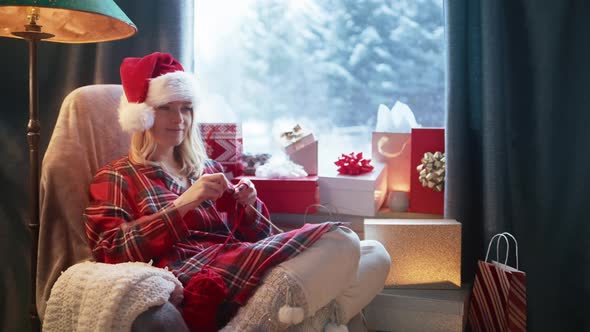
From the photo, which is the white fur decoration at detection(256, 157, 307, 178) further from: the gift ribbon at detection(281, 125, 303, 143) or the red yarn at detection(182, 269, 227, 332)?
the red yarn at detection(182, 269, 227, 332)

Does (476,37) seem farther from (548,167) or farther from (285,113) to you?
(285,113)

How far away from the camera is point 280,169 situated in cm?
225

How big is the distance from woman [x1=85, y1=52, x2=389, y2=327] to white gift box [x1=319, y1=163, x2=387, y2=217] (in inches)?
16.0

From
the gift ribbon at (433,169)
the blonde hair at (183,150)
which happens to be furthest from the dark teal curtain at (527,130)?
the blonde hair at (183,150)

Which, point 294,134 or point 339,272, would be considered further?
point 294,134

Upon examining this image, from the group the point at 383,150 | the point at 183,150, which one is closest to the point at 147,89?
the point at 183,150

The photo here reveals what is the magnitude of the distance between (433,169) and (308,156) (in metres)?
0.49

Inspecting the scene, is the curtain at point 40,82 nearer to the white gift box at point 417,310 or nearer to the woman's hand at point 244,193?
the woman's hand at point 244,193

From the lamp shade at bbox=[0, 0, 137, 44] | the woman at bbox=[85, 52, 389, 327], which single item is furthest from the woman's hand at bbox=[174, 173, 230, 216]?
the lamp shade at bbox=[0, 0, 137, 44]

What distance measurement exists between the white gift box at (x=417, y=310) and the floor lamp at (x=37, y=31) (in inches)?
42.2

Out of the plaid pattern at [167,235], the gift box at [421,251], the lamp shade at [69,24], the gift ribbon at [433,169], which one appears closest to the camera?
the plaid pattern at [167,235]

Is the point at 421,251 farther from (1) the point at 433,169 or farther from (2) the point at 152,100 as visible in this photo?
Answer: (2) the point at 152,100

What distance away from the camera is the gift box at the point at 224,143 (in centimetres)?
228

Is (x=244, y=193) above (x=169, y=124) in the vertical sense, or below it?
below
